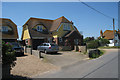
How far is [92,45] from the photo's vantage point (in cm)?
2116

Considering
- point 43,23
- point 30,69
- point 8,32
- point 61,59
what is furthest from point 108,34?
point 30,69

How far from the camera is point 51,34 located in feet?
83.9

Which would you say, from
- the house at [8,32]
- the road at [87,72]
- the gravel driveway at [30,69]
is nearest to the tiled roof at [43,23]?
the house at [8,32]

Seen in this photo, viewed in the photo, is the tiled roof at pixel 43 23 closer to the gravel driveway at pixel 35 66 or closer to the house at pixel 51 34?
the house at pixel 51 34

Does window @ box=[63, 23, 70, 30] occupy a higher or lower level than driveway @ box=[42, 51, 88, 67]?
higher

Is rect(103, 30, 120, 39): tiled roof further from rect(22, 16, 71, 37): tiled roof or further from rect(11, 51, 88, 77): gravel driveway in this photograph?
rect(11, 51, 88, 77): gravel driveway

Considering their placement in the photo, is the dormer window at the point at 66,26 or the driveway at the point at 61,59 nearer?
the driveway at the point at 61,59

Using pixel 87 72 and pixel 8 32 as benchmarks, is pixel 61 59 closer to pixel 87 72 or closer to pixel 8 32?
pixel 87 72

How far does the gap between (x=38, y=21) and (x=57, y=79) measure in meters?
21.8

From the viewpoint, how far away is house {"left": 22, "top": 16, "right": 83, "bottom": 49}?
23219mm

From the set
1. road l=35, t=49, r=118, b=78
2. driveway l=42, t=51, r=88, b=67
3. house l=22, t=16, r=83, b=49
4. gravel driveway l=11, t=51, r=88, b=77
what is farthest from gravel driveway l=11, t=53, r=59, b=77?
house l=22, t=16, r=83, b=49

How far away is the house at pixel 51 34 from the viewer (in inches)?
914

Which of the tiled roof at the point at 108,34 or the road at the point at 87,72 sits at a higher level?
the tiled roof at the point at 108,34

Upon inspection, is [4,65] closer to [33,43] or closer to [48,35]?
[33,43]
